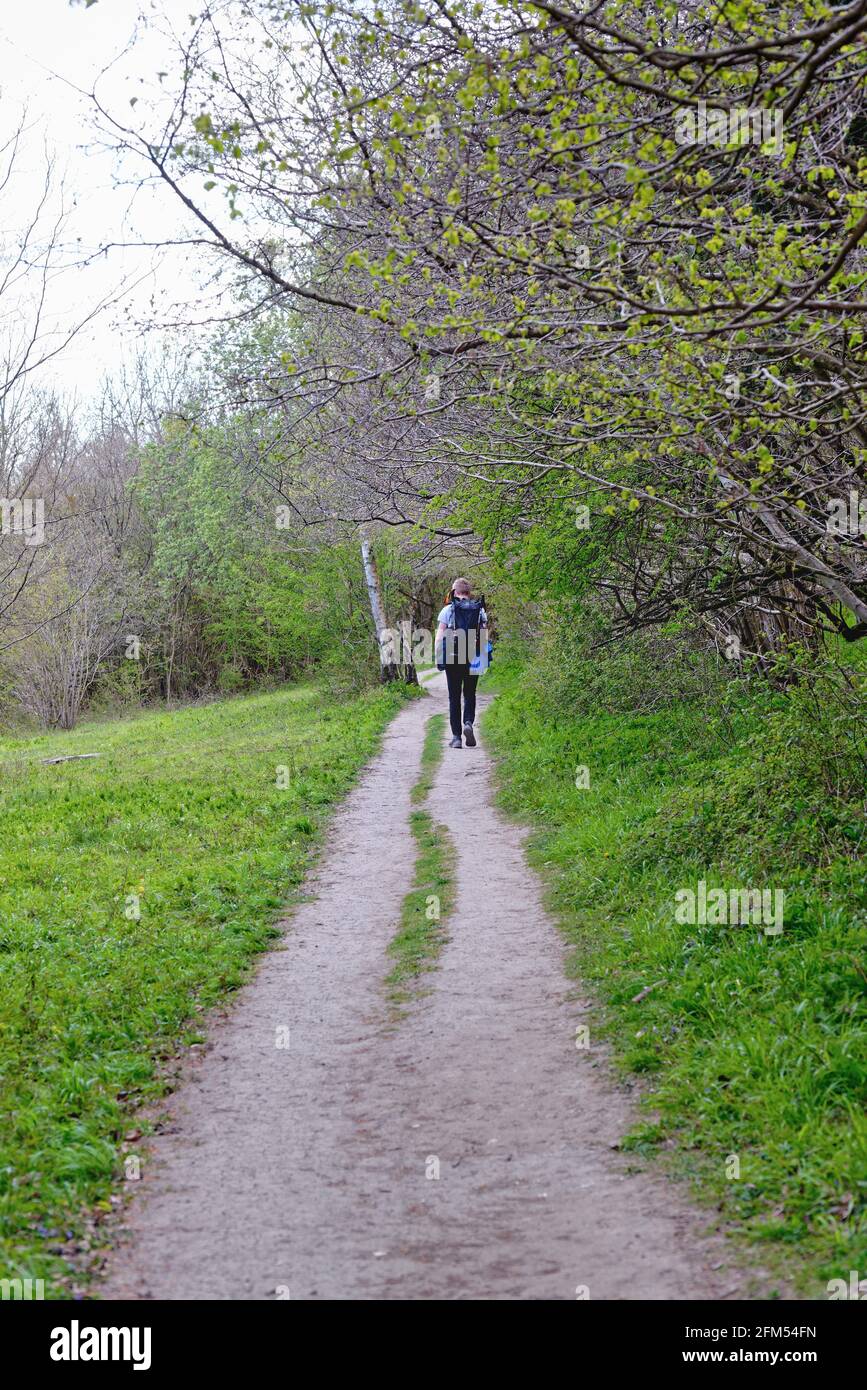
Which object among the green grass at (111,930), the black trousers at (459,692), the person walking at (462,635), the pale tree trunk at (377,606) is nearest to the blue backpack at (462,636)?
the person walking at (462,635)

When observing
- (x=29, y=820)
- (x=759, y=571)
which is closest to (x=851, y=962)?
(x=759, y=571)

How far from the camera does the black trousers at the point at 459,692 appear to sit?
1667 centimetres

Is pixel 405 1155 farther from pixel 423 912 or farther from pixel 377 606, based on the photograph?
pixel 377 606

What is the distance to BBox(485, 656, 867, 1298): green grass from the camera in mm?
4562

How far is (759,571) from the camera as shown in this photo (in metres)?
11.7

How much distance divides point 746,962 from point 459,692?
1095cm

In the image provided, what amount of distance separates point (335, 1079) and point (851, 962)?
280cm

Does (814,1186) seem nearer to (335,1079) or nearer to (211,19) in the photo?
(335,1079)

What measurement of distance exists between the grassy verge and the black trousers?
377 cm

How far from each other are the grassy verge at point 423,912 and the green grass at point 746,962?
0.92 m

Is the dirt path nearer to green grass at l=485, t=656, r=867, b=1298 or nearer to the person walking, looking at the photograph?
green grass at l=485, t=656, r=867, b=1298

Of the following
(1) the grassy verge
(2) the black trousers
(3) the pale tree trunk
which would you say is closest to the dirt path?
→ (1) the grassy verge

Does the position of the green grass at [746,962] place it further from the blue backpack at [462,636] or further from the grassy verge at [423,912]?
the blue backpack at [462,636]

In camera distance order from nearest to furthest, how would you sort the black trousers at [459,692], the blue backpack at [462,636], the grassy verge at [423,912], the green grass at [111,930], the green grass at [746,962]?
the green grass at [746,962] → the green grass at [111,930] → the grassy verge at [423,912] → the blue backpack at [462,636] → the black trousers at [459,692]
